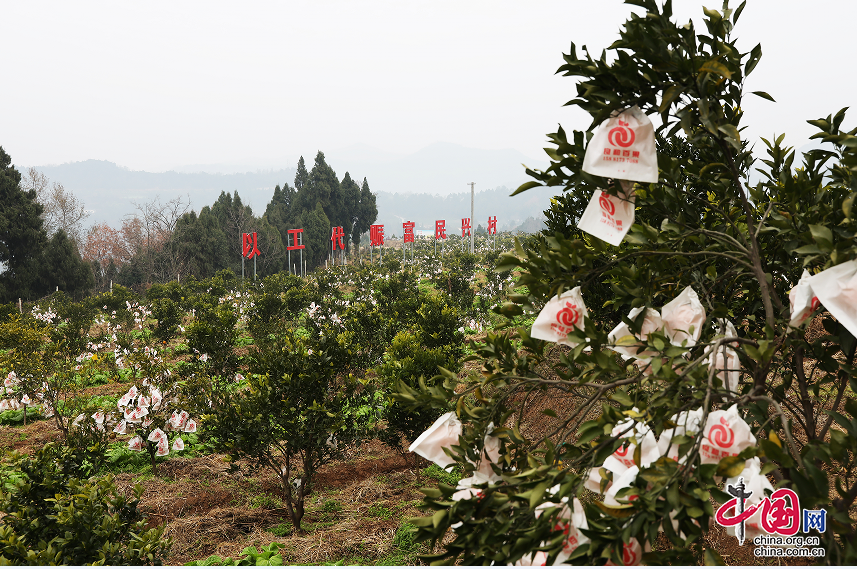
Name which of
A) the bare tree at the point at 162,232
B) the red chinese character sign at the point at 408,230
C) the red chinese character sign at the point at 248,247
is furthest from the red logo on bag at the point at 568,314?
the red chinese character sign at the point at 408,230

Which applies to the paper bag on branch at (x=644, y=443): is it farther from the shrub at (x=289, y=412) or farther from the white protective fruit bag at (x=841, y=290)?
the shrub at (x=289, y=412)

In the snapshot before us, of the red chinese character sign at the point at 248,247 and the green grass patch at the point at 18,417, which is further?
the red chinese character sign at the point at 248,247

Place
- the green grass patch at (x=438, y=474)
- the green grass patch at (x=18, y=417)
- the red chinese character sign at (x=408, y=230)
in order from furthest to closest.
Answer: the red chinese character sign at (x=408, y=230) < the green grass patch at (x=18, y=417) < the green grass patch at (x=438, y=474)

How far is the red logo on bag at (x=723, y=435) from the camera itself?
4.84 feet

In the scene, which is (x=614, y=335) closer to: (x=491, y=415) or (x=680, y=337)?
(x=680, y=337)

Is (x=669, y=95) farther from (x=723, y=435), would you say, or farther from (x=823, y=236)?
(x=723, y=435)

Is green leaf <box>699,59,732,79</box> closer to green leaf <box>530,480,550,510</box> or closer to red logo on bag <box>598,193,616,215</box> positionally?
red logo on bag <box>598,193,616,215</box>

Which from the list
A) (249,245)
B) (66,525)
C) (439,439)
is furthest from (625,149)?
(249,245)

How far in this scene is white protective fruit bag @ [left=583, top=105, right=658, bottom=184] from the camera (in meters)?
1.71

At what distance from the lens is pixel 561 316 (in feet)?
6.05

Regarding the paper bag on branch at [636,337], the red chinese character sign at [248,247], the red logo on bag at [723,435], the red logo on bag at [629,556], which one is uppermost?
the paper bag on branch at [636,337]

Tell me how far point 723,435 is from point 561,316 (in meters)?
0.63

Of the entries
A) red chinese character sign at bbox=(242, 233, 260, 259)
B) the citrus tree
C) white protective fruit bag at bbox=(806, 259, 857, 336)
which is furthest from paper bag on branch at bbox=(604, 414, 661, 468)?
red chinese character sign at bbox=(242, 233, 260, 259)

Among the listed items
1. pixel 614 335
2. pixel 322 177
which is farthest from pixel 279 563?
pixel 322 177
